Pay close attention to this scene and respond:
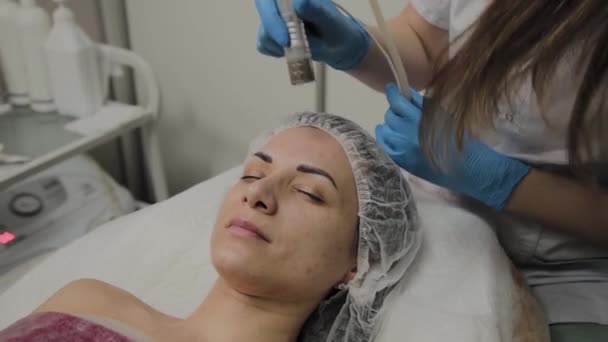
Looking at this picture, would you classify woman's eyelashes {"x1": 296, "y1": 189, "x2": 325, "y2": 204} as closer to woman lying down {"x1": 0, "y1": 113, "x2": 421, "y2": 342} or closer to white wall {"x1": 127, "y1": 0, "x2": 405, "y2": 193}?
woman lying down {"x1": 0, "y1": 113, "x2": 421, "y2": 342}

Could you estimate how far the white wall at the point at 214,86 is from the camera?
184cm

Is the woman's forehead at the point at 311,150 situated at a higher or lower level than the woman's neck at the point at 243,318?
higher

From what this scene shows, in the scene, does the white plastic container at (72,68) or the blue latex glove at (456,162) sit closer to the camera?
the blue latex glove at (456,162)

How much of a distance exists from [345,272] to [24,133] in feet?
3.49

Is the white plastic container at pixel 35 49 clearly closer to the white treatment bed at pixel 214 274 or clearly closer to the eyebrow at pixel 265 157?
the white treatment bed at pixel 214 274

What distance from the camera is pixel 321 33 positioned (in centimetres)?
119

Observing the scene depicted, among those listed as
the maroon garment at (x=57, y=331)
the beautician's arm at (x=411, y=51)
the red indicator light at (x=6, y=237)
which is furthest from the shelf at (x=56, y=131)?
the beautician's arm at (x=411, y=51)

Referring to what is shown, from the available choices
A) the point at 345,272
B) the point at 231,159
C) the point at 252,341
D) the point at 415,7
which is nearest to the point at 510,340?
the point at 345,272

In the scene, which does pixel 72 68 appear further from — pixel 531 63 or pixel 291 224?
pixel 531 63

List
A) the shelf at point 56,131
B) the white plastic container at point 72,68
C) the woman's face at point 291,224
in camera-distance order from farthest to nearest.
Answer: the white plastic container at point 72,68 < the shelf at point 56,131 < the woman's face at point 291,224

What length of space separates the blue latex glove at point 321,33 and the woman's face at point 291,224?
0.18 meters

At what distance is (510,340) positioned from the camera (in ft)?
3.48

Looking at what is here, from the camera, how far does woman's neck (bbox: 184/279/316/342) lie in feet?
3.47

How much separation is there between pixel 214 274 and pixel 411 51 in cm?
63
